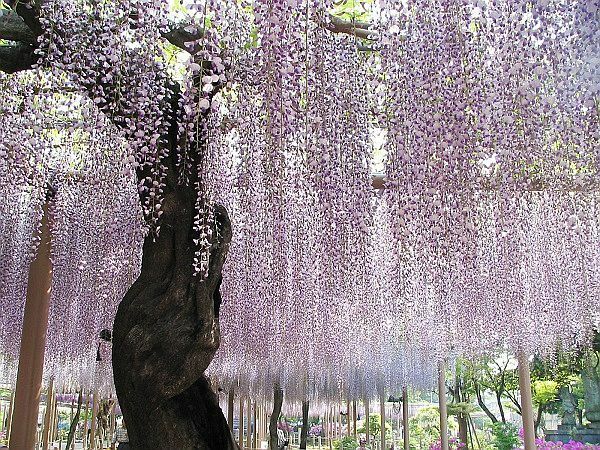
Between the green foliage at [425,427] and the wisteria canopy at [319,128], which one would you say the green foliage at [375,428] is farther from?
the wisteria canopy at [319,128]

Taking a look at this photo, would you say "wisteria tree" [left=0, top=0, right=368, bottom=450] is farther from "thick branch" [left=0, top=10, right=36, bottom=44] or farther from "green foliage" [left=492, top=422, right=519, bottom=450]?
"green foliage" [left=492, top=422, right=519, bottom=450]

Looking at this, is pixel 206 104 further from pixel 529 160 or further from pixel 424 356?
pixel 424 356

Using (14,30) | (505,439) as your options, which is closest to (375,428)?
(505,439)

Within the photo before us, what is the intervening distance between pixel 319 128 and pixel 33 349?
3257mm

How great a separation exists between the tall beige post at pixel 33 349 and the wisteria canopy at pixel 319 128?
9.8 inches

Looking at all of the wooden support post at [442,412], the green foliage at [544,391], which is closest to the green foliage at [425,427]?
the green foliage at [544,391]

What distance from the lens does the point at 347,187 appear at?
10.3 ft

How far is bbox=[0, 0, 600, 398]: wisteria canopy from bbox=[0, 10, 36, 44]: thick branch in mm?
97

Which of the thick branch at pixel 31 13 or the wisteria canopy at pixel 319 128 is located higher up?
the thick branch at pixel 31 13

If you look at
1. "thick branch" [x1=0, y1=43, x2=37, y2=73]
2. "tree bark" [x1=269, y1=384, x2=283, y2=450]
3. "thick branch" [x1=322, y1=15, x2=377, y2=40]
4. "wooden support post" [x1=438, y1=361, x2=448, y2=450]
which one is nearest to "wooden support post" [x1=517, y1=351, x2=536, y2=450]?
"wooden support post" [x1=438, y1=361, x2=448, y2=450]

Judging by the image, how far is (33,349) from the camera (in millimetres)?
4793

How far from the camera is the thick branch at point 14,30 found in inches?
117

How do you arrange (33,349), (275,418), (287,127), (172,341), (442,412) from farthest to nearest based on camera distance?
(275,418), (442,412), (33,349), (172,341), (287,127)

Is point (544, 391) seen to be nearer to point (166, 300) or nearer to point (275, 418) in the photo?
point (275, 418)
